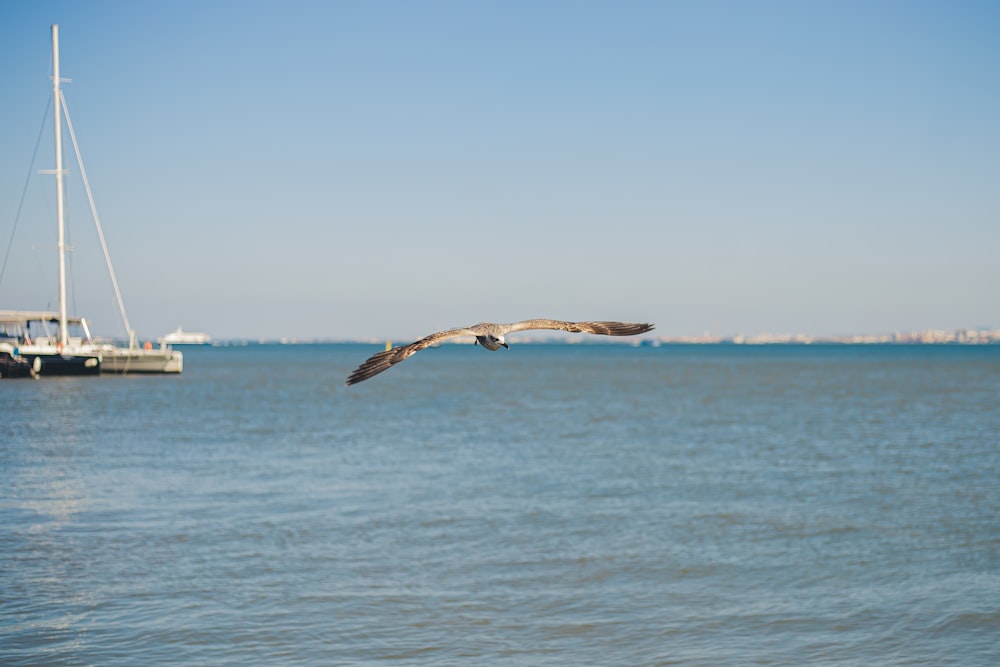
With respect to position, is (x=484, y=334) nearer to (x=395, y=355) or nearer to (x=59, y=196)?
(x=395, y=355)

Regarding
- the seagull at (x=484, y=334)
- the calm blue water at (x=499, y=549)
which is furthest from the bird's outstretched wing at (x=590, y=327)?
the calm blue water at (x=499, y=549)

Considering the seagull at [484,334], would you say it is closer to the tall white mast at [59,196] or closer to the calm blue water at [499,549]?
the calm blue water at [499,549]

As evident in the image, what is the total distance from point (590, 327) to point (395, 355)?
2.44 meters

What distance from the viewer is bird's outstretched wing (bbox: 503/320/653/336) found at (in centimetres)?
1048

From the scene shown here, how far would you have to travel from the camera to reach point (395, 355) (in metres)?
9.80

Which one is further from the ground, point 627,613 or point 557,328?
point 557,328

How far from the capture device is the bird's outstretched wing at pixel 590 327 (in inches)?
413

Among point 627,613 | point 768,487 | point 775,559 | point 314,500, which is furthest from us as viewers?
→ point 768,487

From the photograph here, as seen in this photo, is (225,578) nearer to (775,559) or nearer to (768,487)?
(775,559)

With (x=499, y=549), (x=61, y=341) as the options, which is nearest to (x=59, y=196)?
(x=61, y=341)

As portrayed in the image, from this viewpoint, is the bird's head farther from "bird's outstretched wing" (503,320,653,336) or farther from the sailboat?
the sailboat

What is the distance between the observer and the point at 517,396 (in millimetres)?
73938

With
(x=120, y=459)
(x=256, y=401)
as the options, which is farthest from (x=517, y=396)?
(x=120, y=459)

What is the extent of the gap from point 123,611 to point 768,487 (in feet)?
58.8
